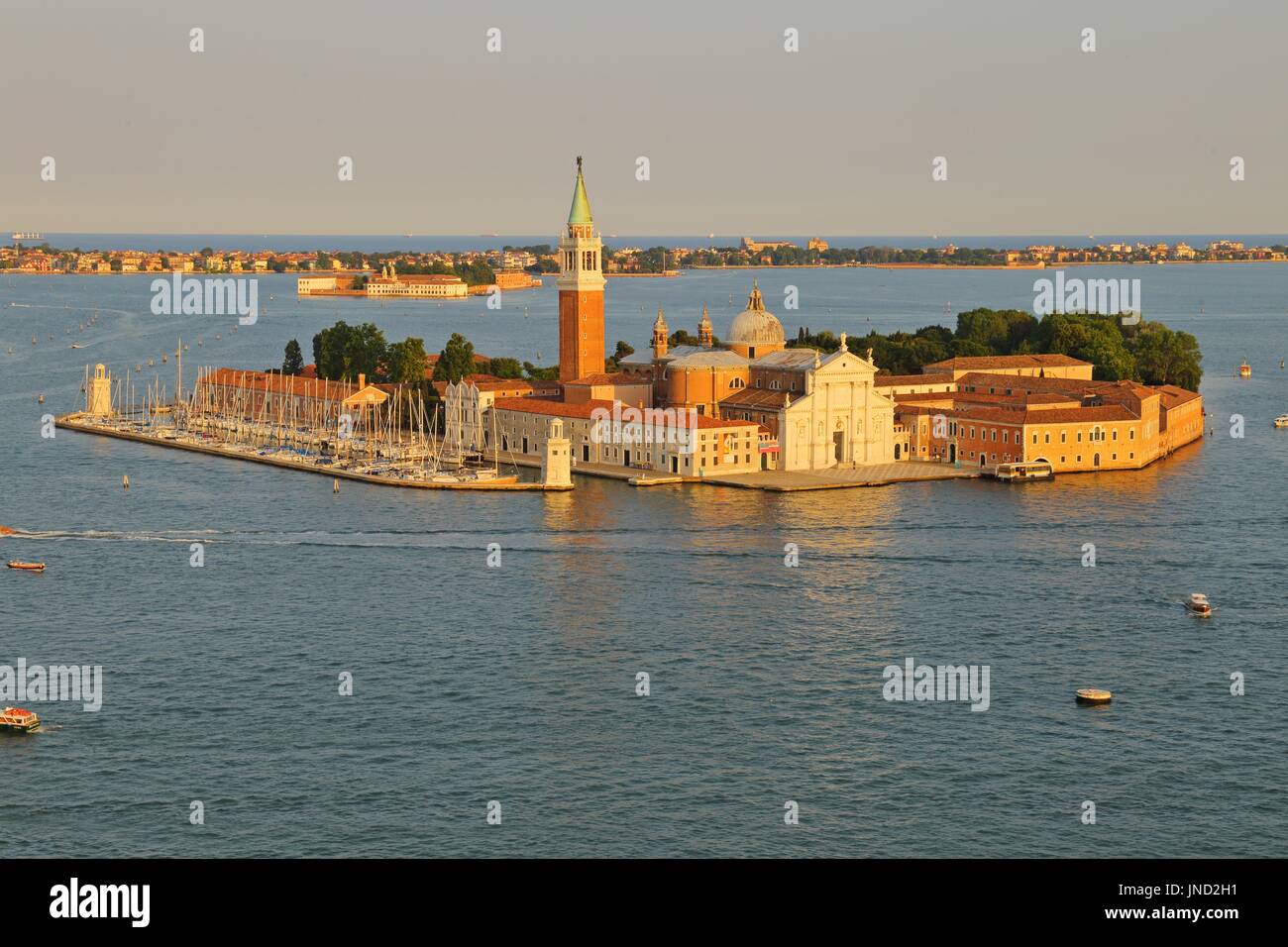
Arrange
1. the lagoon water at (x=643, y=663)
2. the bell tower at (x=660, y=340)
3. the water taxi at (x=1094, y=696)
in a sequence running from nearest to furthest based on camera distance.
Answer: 1. the lagoon water at (x=643, y=663)
2. the water taxi at (x=1094, y=696)
3. the bell tower at (x=660, y=340)

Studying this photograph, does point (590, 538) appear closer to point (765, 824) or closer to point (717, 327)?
point (765, 824)

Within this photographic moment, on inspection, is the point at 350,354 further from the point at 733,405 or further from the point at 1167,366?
the point at 1167,366

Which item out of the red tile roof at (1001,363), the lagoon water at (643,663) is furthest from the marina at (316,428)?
the red tile roof at (1001,363)

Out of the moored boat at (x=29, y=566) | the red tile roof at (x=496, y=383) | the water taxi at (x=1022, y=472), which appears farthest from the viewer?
the red tile roof at (x=496, y=383)

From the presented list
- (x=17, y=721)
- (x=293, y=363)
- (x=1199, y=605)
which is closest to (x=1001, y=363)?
(x=293, y=363)

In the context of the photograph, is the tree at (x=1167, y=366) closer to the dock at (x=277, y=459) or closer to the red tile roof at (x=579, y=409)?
the red tile roof at (x=579, y=409)

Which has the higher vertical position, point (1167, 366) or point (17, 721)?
point (1167, 366)

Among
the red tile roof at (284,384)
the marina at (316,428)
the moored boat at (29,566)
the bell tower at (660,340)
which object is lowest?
the moored boat at (29,566)
